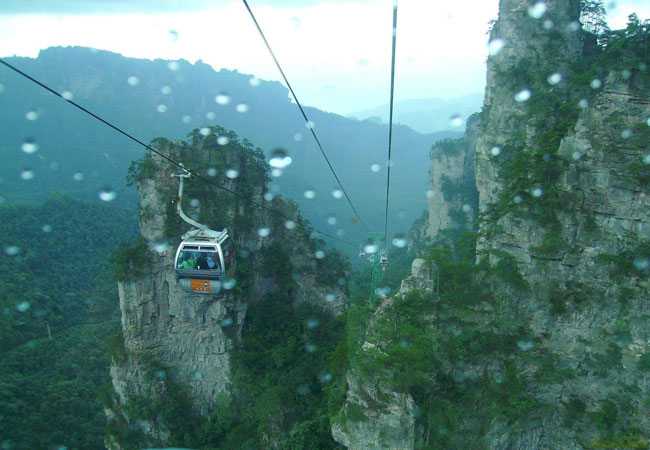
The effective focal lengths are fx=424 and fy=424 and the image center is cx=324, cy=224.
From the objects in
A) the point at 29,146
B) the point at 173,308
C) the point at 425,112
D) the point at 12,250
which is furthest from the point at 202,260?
the point at 425,112

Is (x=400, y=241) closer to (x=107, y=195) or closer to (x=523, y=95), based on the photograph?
(x=523, y=95)

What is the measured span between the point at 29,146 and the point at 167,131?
22432mm

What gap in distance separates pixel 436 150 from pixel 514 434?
1028 inches

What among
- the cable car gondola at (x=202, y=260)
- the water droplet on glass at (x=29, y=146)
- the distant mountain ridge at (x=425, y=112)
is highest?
the distant mountain ridge at (x=425, y=112)

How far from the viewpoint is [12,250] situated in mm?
31062

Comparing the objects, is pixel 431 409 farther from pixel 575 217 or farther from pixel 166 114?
pixel 166 114

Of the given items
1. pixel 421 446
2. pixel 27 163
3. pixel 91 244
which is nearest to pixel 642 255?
pixel 421 446

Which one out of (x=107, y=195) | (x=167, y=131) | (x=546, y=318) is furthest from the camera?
(x=167, y=131)

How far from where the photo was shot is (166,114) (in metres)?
81.2

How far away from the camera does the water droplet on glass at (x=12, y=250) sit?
30.9m

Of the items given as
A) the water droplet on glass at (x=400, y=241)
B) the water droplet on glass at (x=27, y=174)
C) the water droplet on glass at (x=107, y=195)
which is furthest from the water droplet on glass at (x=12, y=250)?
the water droplet on glass at (x=400, y=241)

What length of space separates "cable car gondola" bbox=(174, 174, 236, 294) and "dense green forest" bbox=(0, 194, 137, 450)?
23.9 ft

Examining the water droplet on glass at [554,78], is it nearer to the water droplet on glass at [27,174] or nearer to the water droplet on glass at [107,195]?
the water droplet on glass at [107,195]

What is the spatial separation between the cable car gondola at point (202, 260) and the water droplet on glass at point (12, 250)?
28023 mm
